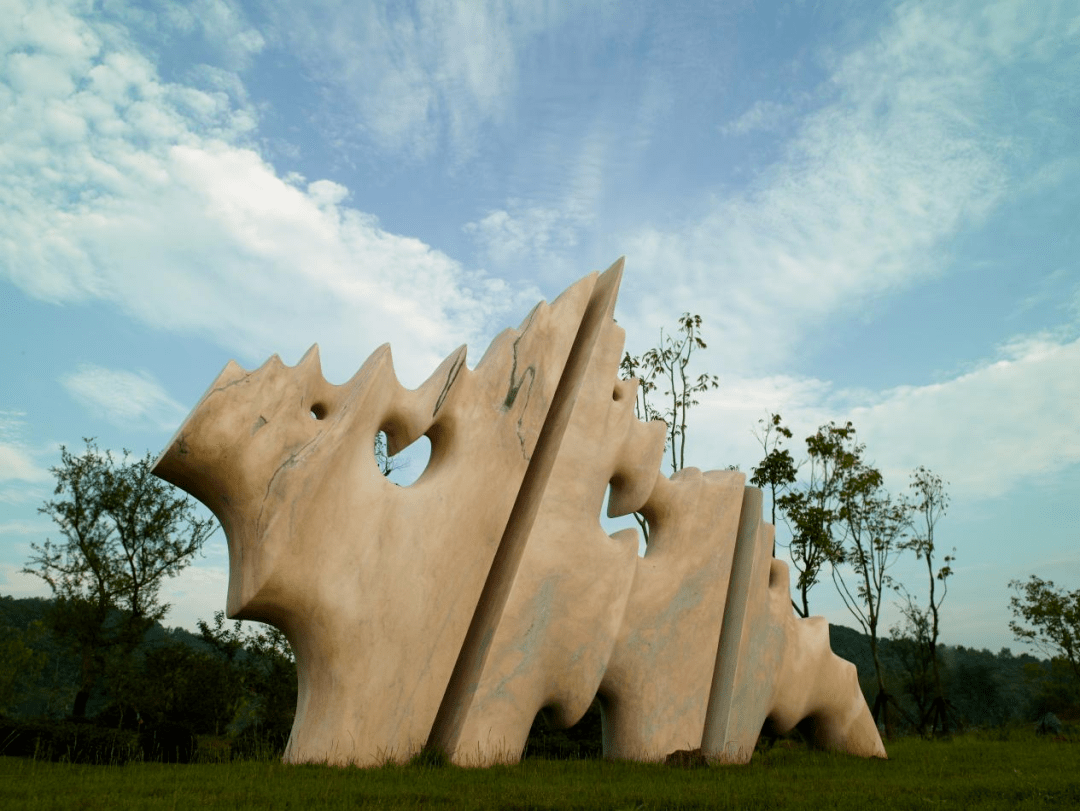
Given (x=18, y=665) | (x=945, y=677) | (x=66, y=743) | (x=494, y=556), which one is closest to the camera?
(x=66, y=743)

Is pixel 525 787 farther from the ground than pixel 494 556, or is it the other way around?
pixel 494 556

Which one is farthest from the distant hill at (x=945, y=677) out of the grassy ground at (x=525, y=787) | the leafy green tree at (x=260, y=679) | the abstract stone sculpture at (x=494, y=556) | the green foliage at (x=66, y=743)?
the grassy ground at (x=525, y=787)

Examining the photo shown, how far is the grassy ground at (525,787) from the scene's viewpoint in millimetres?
5617

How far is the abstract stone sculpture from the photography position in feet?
24.8

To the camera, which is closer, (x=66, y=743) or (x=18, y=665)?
(x=66, y=743)

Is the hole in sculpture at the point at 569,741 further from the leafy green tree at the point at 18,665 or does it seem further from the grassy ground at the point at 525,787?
the leafy green tree at the point at 18,665

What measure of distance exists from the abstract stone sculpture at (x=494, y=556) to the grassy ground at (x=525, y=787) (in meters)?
0.78

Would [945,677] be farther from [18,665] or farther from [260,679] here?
[18,665]

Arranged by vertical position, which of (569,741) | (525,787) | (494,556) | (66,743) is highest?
(494,556)

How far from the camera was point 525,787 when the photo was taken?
6.60 m

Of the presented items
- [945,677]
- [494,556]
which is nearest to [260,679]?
[494,556]

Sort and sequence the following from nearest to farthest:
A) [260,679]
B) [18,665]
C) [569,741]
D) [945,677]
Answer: [569,741]
[260,679]
[18,665]
[945,677]

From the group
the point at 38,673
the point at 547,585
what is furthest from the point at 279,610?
the point at 38,673

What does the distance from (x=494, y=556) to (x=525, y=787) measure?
274 cm
